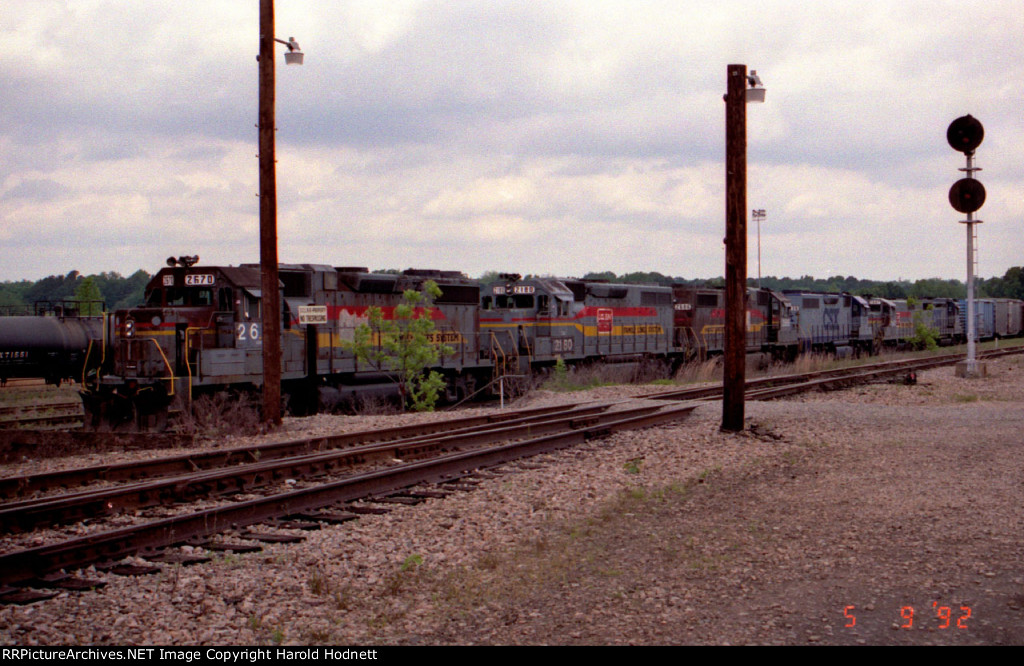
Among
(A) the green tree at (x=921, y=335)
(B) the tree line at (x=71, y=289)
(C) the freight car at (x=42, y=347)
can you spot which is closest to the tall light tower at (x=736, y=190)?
(C) the freight car at (x=42, y=347)

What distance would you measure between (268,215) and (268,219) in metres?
0.07

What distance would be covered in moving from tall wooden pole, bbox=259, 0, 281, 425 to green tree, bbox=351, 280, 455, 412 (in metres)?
4.04

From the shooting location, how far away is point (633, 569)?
21.1 ft

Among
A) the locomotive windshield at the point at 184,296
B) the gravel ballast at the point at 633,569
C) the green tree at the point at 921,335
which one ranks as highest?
the locomotive windshield at the point at 184,296

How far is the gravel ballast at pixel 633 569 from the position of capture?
515 centimetres

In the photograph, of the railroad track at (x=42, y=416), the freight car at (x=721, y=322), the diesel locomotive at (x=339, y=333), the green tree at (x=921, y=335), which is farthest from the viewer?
the green tree at (x=921, y=335)

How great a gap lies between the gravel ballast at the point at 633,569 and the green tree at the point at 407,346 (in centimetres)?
854

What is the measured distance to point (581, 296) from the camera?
2766cm

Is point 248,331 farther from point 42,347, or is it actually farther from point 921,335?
point 921,335

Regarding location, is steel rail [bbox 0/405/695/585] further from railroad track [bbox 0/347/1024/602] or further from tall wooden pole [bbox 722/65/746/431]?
tall wooden pole [bbox 722/65/746/431]

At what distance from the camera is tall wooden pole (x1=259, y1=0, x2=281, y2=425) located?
47.9 ft

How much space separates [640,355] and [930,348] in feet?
80.7

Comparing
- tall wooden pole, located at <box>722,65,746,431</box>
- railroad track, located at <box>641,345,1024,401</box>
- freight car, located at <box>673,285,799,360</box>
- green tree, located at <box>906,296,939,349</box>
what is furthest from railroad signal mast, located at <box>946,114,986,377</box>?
green tree, located at <box>906,296,939,349</box>

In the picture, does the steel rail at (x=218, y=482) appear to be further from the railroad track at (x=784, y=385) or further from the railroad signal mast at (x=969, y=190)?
the railroad signal mast at (x=969, y=190)
